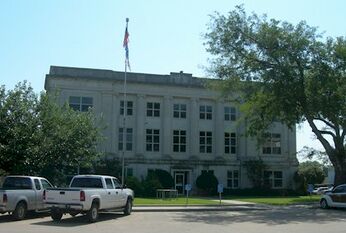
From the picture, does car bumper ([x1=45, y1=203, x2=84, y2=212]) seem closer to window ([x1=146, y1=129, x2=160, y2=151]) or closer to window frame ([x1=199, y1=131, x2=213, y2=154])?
window ([x1=146, y1=129, x2=160, y2=151])

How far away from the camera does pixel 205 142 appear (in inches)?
2092

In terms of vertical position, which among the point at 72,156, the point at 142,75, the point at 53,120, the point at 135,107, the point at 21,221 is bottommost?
the point at 21,221

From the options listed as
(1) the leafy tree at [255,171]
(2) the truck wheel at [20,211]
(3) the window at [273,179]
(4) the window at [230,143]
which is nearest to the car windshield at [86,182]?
(2) the truck wheel at [20,211]

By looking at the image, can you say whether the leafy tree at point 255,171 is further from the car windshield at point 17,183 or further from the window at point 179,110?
the car windshield at point 17,183

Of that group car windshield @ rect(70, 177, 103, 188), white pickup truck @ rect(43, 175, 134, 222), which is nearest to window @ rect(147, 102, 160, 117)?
white pickup truck @ rect(43, 175, 134, 222)

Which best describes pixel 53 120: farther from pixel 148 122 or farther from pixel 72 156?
pixel 148 122

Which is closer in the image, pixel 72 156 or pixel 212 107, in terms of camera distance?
pixel 72 156

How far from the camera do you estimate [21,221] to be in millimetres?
20328

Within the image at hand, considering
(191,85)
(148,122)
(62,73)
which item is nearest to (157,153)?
(148,122)

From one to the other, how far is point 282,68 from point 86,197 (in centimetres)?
1718

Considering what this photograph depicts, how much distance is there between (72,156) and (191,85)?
24.3 meters

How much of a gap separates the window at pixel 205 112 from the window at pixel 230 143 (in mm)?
2700

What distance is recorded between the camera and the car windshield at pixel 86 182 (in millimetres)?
22188

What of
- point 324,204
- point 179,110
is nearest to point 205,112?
point 179,110
